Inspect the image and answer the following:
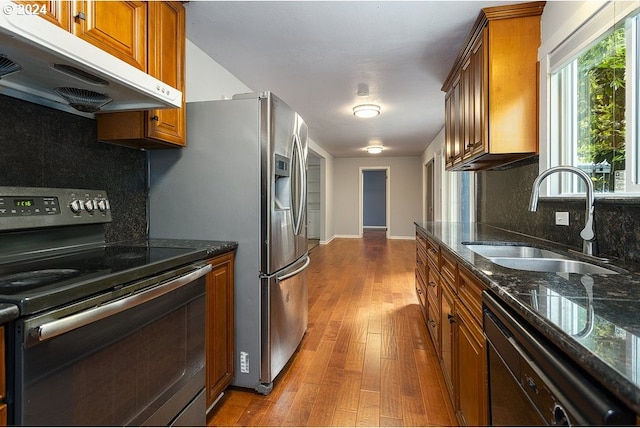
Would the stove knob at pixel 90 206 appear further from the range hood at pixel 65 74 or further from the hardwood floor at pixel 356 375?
the hardwood floor at pixel 356 375

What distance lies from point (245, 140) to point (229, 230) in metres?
0.53

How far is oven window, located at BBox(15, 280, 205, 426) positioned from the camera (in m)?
0.83

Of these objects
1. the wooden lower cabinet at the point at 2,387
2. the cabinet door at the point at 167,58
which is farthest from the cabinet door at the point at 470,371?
the cabinet door at the point at 167,58

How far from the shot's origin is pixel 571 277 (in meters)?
1.10

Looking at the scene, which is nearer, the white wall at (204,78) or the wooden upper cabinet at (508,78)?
the wooden upper cabinet at (508,78)

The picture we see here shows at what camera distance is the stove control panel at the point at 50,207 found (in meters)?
1.29

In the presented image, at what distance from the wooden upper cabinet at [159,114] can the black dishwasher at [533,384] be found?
1735mm

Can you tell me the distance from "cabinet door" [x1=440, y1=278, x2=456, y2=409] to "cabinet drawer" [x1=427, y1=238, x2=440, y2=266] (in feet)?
0.71

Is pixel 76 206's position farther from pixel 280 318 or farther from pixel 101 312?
pixel 280 318

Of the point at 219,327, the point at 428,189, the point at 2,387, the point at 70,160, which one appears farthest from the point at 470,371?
the point at 428,189

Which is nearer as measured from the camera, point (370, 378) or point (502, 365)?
point (502, 365)

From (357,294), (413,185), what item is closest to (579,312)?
(357,294)

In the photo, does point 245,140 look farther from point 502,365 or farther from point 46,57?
point 502,365

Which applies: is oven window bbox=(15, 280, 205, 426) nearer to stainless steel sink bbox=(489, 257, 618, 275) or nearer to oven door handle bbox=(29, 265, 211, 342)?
oven door handle bbox=(29, 265, 211, 342)
